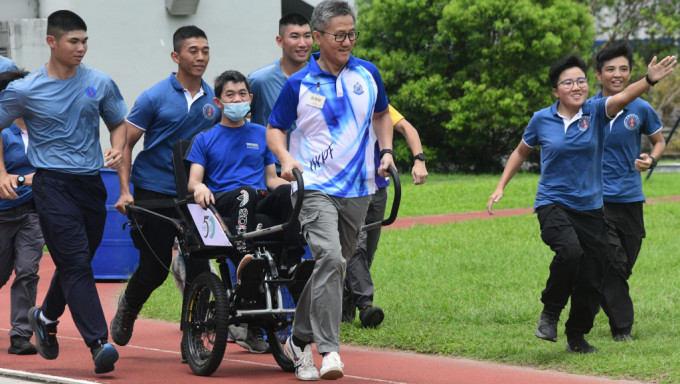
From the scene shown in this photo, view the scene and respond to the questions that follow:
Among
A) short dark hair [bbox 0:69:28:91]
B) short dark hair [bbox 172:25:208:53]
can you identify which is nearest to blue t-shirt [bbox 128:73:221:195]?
short dark hair [bbox 172:25:208:53]

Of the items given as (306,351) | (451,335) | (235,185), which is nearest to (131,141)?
(235,185)

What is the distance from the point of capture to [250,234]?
6.30m

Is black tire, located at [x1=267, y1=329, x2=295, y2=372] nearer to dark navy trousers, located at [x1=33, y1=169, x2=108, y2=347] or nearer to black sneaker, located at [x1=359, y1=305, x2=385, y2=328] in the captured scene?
dark navy trousers, located at [x1=33, y1=169, x2=108, y2=347]

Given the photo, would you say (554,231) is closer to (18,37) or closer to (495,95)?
(18,37)

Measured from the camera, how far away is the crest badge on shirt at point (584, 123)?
709 centimetres

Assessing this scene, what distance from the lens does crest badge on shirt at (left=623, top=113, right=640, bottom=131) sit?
7.80 metres

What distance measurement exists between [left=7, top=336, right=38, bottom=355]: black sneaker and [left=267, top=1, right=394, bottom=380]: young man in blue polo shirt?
7.39ft

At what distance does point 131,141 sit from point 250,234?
161cm

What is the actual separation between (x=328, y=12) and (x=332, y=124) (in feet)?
2.19

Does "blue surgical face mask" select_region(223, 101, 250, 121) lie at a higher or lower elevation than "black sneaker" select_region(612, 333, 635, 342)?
higher

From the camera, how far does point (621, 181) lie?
25.7 feet

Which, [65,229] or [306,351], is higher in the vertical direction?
[65,229]

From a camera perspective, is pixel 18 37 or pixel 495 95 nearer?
pixel 18 37

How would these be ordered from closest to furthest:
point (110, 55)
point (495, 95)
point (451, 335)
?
1. point (451, 335)
2. point (110, 55)
3. point (495, 95)
